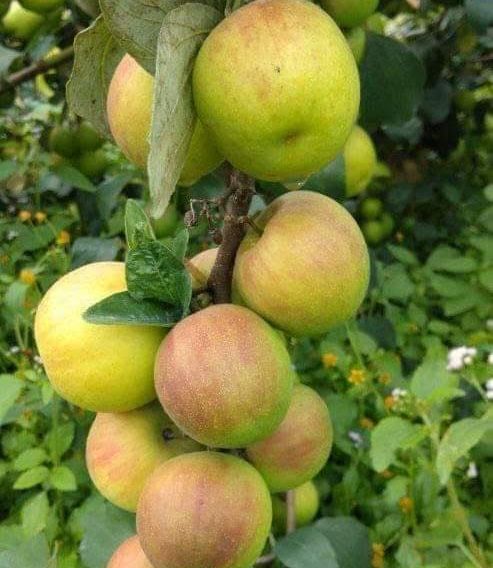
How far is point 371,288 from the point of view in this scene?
178 centimetres

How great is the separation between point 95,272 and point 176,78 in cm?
20

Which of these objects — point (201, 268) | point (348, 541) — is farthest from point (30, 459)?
point (201, 268)

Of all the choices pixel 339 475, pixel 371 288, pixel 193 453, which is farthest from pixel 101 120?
pixel 371 288

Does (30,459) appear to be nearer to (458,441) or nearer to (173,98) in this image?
(458,441)

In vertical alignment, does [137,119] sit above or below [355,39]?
above

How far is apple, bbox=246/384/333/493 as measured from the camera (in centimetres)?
64

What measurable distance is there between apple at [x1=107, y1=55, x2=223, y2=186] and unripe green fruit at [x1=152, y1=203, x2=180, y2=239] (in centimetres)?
74

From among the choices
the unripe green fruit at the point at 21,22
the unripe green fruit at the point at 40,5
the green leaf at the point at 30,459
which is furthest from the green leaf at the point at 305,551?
the unripe green fruit at the point at 21,22

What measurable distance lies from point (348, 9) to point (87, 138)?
40.1 inches

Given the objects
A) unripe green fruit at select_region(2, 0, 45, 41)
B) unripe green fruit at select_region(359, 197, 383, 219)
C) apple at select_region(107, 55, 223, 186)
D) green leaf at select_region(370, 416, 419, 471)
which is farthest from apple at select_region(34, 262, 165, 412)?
unripe green fruit at select_region(359, 197, 383, 219)

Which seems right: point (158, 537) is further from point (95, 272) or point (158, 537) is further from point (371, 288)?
point (371, 288)

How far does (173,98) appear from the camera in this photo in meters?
0.47

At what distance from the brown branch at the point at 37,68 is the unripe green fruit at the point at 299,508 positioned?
105cm

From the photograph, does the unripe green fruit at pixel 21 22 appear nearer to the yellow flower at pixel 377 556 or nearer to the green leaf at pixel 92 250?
the green leaf at pixel 92 250
